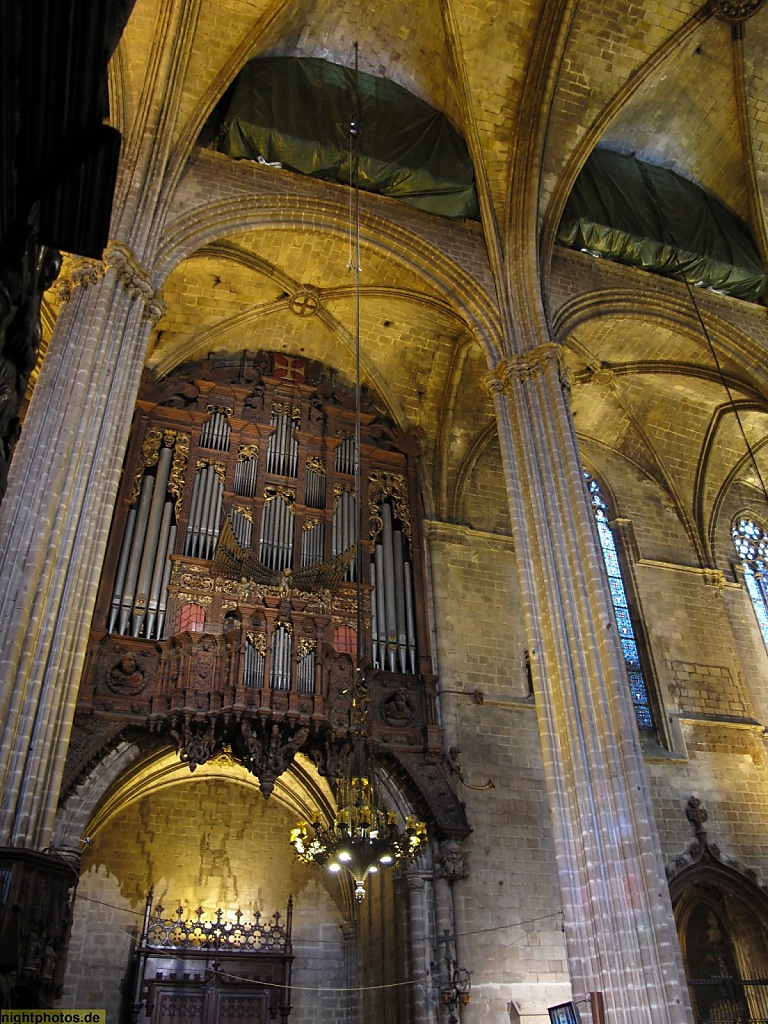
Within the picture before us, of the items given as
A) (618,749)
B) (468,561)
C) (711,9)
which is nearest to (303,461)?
(468,561)

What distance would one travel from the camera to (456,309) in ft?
47.3

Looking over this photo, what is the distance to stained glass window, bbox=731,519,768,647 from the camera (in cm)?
1819

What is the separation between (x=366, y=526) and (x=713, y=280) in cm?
798

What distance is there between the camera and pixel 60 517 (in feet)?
30.4

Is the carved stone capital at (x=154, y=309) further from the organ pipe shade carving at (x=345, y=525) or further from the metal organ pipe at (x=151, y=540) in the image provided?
the organ pipe shade carving at (x=345, y=525)

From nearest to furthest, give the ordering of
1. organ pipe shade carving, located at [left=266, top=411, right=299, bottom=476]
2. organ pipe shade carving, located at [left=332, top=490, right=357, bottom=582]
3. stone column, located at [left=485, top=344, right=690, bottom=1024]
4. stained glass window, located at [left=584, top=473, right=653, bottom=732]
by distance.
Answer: stone column, located at [left=485, top=344, right=690, bottom=1024] < organ pipe shade carving, located at [left=332, top=490, right=357, bottom=582] < organ pipe shade carving, located at [left=266, top=411, right=299, bottom=476] < stained glass window, located at [left=584, top=473, right=653, bottom=732]

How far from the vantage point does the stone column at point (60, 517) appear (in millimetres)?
8039

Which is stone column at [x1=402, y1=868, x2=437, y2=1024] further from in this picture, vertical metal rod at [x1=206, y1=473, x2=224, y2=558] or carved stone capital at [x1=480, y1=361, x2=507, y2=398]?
carved stone capital at [x1=480, y1=361, x2=507, y2=398]

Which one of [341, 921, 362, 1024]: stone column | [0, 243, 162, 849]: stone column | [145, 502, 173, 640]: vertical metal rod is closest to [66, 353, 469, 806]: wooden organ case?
[145, 502, 173, 640]: vertical metal rod

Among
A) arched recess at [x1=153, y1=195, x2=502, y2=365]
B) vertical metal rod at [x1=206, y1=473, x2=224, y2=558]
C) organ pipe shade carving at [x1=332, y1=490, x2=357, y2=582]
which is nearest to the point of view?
arched recess at [x1=153, y1=195, x2=502, y2=365]

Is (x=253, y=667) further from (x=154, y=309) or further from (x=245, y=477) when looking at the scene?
(x=154, y=309)

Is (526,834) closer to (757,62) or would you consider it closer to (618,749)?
(618,749)

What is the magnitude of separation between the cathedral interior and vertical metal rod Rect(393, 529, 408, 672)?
0.07m

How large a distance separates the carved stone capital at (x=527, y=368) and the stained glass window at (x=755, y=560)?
808cm
